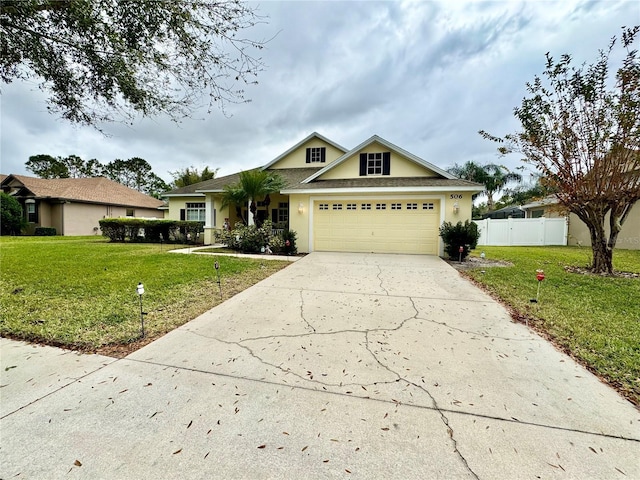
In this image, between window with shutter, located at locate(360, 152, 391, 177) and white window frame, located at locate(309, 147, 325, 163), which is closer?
window with shutter, located at locate(360, 152, 391, 177)

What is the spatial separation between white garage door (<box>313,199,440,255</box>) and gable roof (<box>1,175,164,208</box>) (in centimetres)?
2182

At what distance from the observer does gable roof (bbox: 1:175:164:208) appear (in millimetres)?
21812

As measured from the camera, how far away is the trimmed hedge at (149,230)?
15.0m

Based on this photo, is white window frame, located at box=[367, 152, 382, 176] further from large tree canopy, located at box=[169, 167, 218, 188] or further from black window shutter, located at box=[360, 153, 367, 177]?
large tree canopy, located at box=[169, 167, 218, 188]

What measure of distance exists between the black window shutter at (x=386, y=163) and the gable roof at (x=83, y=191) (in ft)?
78.2

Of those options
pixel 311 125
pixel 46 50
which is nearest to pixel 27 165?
pixel 311 125

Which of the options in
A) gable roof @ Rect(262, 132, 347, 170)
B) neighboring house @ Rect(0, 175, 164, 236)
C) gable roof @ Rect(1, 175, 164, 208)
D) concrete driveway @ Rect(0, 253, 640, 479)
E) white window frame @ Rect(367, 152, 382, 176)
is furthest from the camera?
gable roof @ Rect(1, 175, 164, 208)

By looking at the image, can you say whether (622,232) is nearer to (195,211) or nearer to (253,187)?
(253,187)

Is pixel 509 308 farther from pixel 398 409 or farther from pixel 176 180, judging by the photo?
pixel 176 180

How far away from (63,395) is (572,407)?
4458mm

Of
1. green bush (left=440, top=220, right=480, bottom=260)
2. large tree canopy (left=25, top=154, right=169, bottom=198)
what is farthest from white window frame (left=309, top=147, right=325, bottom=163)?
large tree canopy (left=25, top=154, right=169, bottom=198)

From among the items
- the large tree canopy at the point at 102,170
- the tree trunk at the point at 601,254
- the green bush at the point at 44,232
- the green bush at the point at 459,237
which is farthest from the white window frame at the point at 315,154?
the large tree canopy at the point at 102,170

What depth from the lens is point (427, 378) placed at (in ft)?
9.22

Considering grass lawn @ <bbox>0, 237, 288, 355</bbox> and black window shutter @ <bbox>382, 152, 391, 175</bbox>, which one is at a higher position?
black window shutter @ <bbox>382, 152, 391, 175</bbox>
